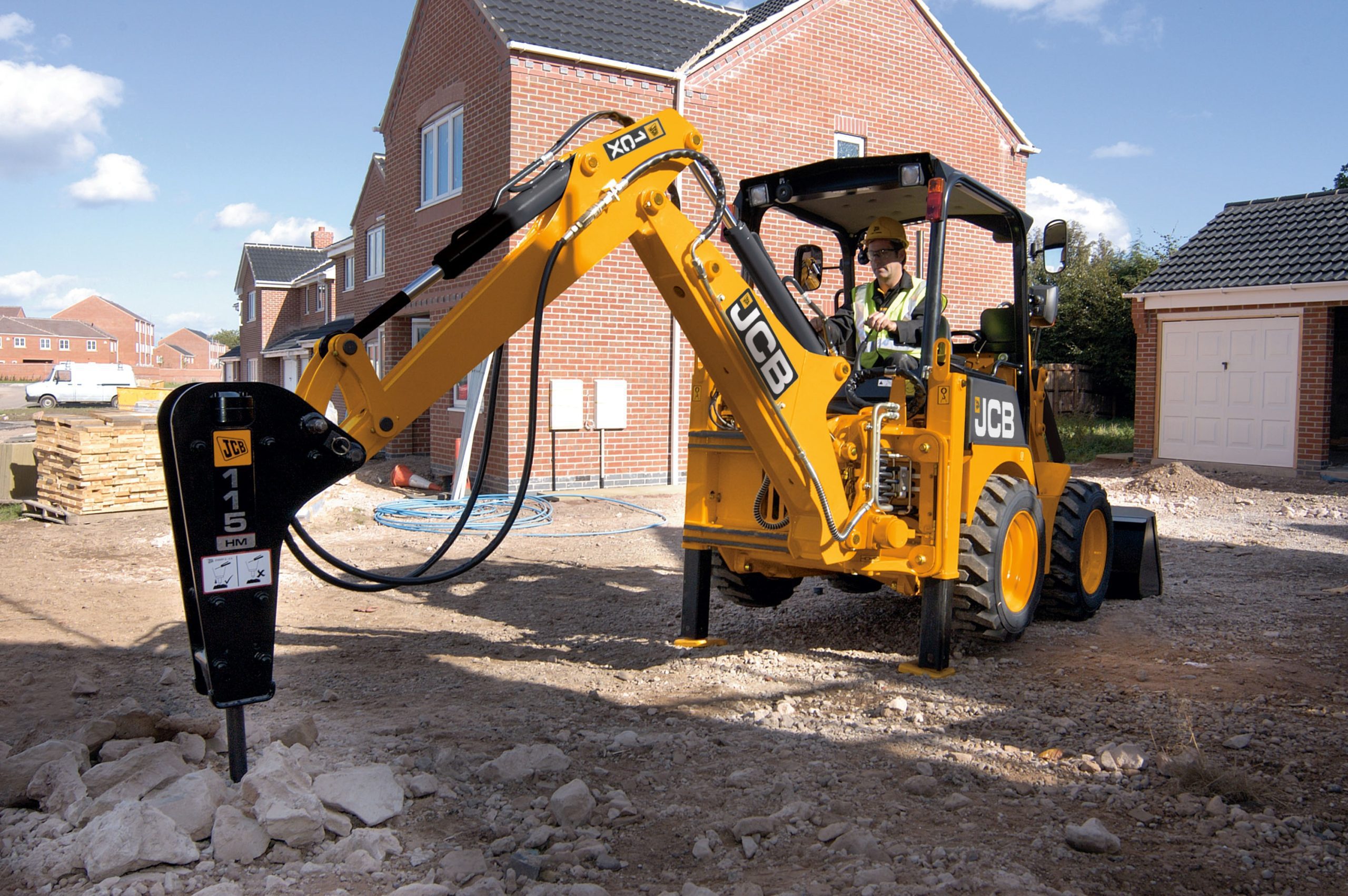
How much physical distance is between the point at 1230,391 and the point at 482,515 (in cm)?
1254

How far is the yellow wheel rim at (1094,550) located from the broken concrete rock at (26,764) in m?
5.92

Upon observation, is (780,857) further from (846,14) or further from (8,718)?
(846,14)

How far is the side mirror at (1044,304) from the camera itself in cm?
605

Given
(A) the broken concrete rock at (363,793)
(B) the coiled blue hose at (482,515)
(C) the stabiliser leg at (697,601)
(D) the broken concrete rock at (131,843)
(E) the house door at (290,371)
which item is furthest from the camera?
(E) the house door at (290,371)

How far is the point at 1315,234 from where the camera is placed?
17.0m

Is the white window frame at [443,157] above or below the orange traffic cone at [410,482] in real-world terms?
above

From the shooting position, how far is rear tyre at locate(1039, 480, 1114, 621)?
6.59 m

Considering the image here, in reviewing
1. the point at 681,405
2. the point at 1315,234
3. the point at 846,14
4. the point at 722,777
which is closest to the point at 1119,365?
the point at 1315,234

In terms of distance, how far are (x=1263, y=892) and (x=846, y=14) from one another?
15277mm

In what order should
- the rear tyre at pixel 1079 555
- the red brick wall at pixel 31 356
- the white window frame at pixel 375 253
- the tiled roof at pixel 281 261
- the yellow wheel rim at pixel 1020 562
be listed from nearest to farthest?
the yellow wheel rim at pixel 1020 562 < the rear tyre at pixel 1079 555 < the white window frame at pixel 375 253 < the tiled roof at pixel 281 261 < the red brick wall at pixel 31 356

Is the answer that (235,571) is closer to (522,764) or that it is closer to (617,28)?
(522,764)

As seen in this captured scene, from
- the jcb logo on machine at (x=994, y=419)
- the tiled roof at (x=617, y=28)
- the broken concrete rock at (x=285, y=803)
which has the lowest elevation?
the broken concrete rock at (x=285, y=803)

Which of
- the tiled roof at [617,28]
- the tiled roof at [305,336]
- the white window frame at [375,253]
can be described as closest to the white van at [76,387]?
the tiled roof at [305,336]

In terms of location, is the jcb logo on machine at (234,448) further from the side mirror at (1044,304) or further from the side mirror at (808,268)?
the side mirror at (1044,304)
